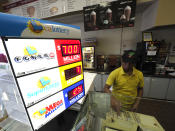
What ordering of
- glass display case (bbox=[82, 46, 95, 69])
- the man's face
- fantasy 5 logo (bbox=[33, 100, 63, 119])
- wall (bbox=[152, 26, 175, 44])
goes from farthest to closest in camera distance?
glass display case (bbox=[82, 46, 95, 69]) < wall (bbox=[152, 26, 175, 44]) < the man's face < fantasy 5 logo (bbox=[33, 100, 63, 119])

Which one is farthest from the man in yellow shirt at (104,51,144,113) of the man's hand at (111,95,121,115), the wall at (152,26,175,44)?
the wall at (152,26,175,44)

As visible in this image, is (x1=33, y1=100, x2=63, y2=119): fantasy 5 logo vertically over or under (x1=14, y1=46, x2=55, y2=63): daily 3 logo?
under

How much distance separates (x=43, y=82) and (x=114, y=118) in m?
0.65

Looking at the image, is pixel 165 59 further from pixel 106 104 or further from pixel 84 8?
pixel 84 8

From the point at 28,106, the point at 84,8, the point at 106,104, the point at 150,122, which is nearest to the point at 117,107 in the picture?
the point at 106,104

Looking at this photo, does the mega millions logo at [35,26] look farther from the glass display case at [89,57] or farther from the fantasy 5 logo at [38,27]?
the glass display case at [89,57]

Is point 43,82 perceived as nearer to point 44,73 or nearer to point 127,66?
point 44,73

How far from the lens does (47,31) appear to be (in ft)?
1.57

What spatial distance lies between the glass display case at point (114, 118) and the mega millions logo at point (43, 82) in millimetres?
336

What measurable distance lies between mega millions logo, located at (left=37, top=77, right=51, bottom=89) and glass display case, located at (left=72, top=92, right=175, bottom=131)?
0.34 meters

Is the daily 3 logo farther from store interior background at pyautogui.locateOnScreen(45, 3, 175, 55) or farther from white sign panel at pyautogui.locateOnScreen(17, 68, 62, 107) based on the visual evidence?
store interior background at pyautogui.locateOnScreen(45, 3, 175, 55)

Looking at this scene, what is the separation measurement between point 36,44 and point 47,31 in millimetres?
110

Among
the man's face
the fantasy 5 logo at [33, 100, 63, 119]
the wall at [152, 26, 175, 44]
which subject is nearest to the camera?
the fantasy 5 logo at [33, 100, 63, 119]

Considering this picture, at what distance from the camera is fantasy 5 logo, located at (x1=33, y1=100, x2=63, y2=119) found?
479mm
